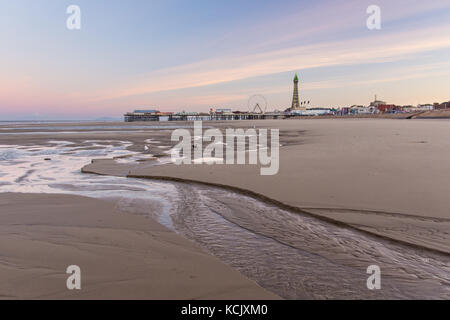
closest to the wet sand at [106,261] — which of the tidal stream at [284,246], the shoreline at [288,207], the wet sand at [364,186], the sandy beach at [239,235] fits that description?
the sandy beach at [239,235]

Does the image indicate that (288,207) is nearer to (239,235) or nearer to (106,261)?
(239,235)

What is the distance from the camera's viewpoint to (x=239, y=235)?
4.71 m

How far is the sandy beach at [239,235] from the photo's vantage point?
3117mm

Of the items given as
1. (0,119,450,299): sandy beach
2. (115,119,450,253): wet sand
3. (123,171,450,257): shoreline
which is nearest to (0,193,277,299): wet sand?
(0,119,450,299): sandy beach

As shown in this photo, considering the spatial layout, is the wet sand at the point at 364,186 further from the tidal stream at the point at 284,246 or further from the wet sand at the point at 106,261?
the wet sand at the point at 106,261

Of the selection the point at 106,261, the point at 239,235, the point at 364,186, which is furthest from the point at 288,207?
the point at 106,261

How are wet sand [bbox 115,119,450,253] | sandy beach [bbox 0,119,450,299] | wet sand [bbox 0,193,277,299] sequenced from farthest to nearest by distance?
wet sand [bbox 115,119,450,253] < sandy beach [bbox 0,119,450,299] < wet sand [bbox 0,193,277,299]

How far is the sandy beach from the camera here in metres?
3.12

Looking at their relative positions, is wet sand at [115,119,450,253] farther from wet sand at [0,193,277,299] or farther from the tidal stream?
wet sand at [0,193,277,299]
